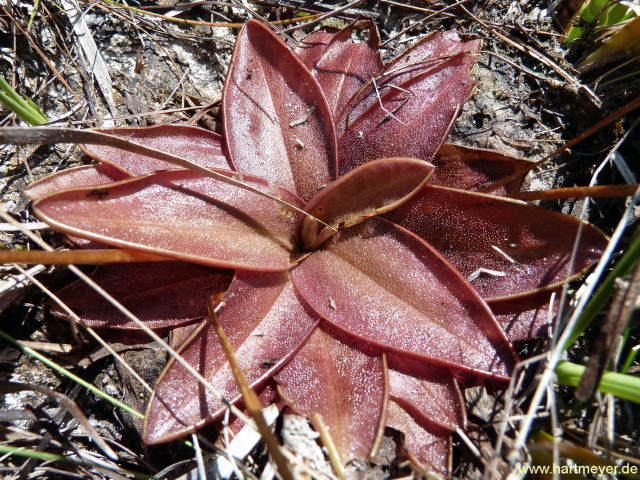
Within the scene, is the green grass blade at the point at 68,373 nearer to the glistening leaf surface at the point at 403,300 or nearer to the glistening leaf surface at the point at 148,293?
the glistening leaf surface at the point at 148,293

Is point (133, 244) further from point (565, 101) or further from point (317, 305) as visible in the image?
point (565, 101)

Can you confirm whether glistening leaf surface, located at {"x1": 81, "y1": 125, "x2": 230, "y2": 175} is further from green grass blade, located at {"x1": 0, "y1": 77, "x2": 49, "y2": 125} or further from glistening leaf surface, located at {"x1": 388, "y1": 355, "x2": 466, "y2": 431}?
glistening leaf surface, located at {"x1": 388, "y1": 355, "x2": 466, "y2": 431}

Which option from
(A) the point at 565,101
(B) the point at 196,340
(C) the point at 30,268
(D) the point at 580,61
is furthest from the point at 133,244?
(D) the point at 580,61

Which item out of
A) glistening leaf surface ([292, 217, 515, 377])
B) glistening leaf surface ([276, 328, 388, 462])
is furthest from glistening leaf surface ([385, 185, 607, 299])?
glistening leaf surface ([276, 328, 388, 462])

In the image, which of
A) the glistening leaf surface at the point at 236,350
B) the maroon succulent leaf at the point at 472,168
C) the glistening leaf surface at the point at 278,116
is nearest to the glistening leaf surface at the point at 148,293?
the glistening leaf surface at the point at 236,350

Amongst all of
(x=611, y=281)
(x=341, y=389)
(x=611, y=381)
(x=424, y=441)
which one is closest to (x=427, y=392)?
(x=424, y=441)

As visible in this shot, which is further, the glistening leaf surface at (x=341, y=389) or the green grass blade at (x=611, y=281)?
the glistening leaf surface at (x=341, y=389)
